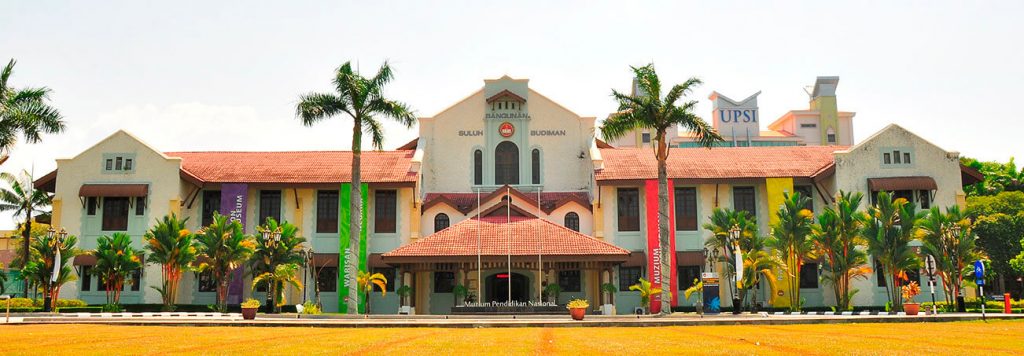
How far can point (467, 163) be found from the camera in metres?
44.8

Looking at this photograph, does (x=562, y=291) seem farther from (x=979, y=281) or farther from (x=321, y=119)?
(x=979, y=281)

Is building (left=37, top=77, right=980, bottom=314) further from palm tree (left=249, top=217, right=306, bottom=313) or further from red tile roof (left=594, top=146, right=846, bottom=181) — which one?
palm tree (left=249, top=217, right=306, bottom=313)

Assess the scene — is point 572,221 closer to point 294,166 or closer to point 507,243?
point 507,243

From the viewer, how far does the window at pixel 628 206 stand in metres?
41.5

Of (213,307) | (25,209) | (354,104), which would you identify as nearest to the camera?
(354,104)

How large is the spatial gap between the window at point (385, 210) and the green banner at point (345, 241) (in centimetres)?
99

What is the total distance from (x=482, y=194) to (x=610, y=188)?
6762 mm

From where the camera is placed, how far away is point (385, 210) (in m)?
41.8

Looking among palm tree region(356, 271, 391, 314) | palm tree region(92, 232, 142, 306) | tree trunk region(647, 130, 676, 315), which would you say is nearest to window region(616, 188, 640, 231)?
tree trunk region(647, 130, 676, 315)

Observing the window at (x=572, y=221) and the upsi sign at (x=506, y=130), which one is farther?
the upsi sign at (x=506, y=130)

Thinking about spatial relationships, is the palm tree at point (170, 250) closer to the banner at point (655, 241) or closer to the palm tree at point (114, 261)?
the palm tree at point (114, 261)

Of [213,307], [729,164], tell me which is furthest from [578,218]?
[213,307]

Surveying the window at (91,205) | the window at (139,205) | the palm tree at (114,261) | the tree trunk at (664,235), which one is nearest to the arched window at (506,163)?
the tree trunk at (664,235)

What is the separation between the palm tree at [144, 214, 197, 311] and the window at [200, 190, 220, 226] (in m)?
4.18
